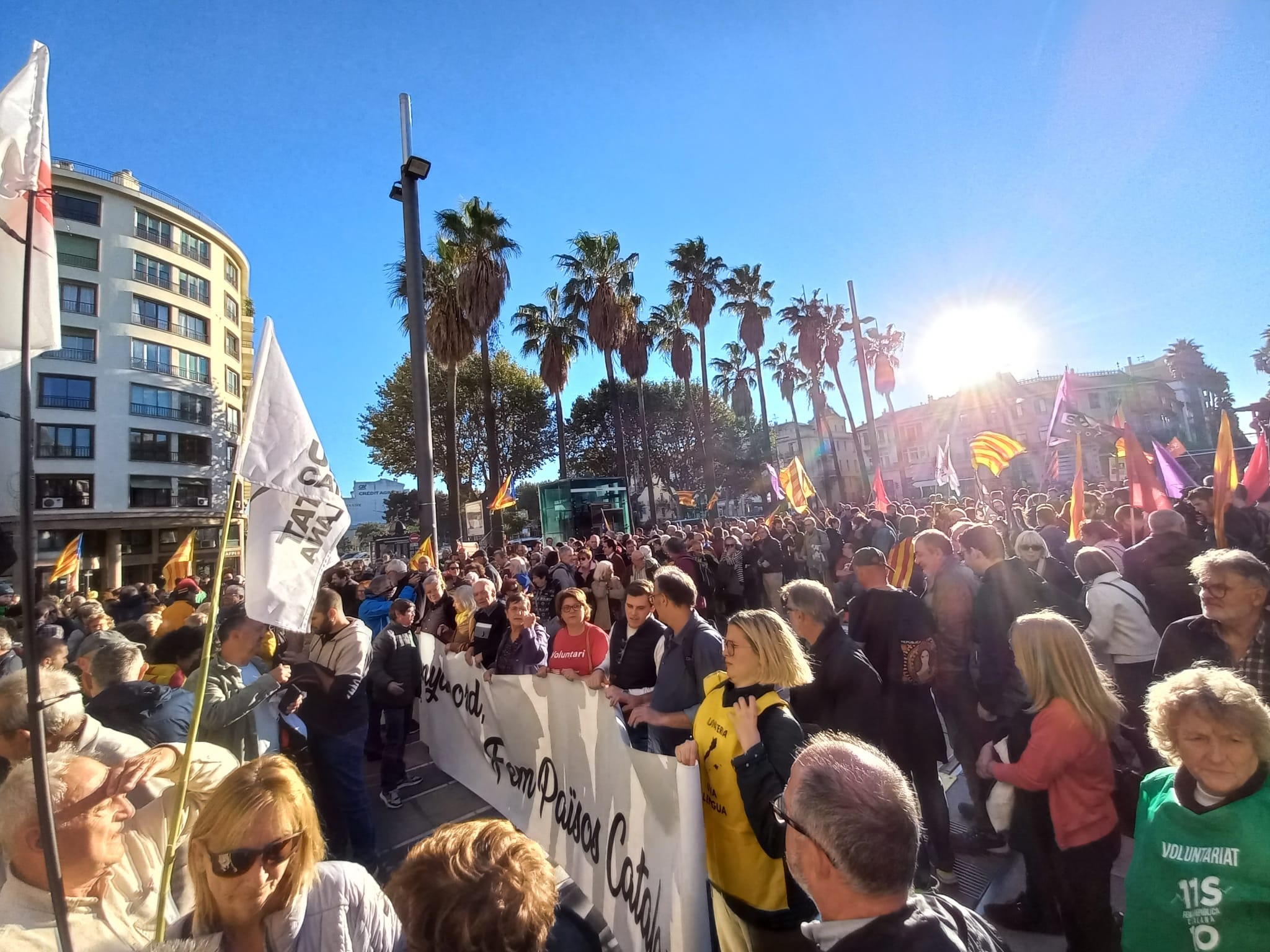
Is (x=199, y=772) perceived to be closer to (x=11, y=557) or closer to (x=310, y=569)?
(x=310, y=569)

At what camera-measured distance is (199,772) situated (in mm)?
2316

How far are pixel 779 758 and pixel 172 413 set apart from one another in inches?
1617

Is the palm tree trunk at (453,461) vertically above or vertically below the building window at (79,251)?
below

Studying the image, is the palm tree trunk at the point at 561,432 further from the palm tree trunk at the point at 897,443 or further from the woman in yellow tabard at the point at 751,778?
the woman in yellow tabard at the point at 751,778

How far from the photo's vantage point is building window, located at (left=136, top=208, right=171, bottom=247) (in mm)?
32875

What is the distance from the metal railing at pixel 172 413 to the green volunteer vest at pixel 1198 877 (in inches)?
1619

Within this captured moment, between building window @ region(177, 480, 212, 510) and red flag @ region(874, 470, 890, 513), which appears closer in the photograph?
red flag @ region(874, 470, 890, 513)

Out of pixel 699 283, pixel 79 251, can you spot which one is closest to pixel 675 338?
pixel 699 283

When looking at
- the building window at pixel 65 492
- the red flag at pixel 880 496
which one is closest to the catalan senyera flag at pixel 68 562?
the red flag at pixel 880 496

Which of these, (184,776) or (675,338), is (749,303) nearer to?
(675,338)

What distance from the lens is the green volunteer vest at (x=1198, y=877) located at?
1614 millimetres

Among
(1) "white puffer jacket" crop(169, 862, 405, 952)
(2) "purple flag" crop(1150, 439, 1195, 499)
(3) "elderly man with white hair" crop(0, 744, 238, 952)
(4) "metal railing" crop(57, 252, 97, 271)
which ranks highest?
(4) "metal railing" crop(57, 252, 97, 271)

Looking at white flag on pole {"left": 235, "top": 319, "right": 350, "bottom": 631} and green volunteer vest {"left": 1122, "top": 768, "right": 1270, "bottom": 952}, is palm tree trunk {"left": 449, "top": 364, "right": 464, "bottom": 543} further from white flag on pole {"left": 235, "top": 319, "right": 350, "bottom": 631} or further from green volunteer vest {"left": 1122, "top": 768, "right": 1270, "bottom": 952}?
green volunteer vest {"left": 1122, "top": 768, "right": 1270, "bottom": 952}

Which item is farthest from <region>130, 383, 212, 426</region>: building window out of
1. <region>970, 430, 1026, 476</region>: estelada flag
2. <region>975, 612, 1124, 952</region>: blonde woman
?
<region>975, 612, 1124, 952</region>: blonde woman
